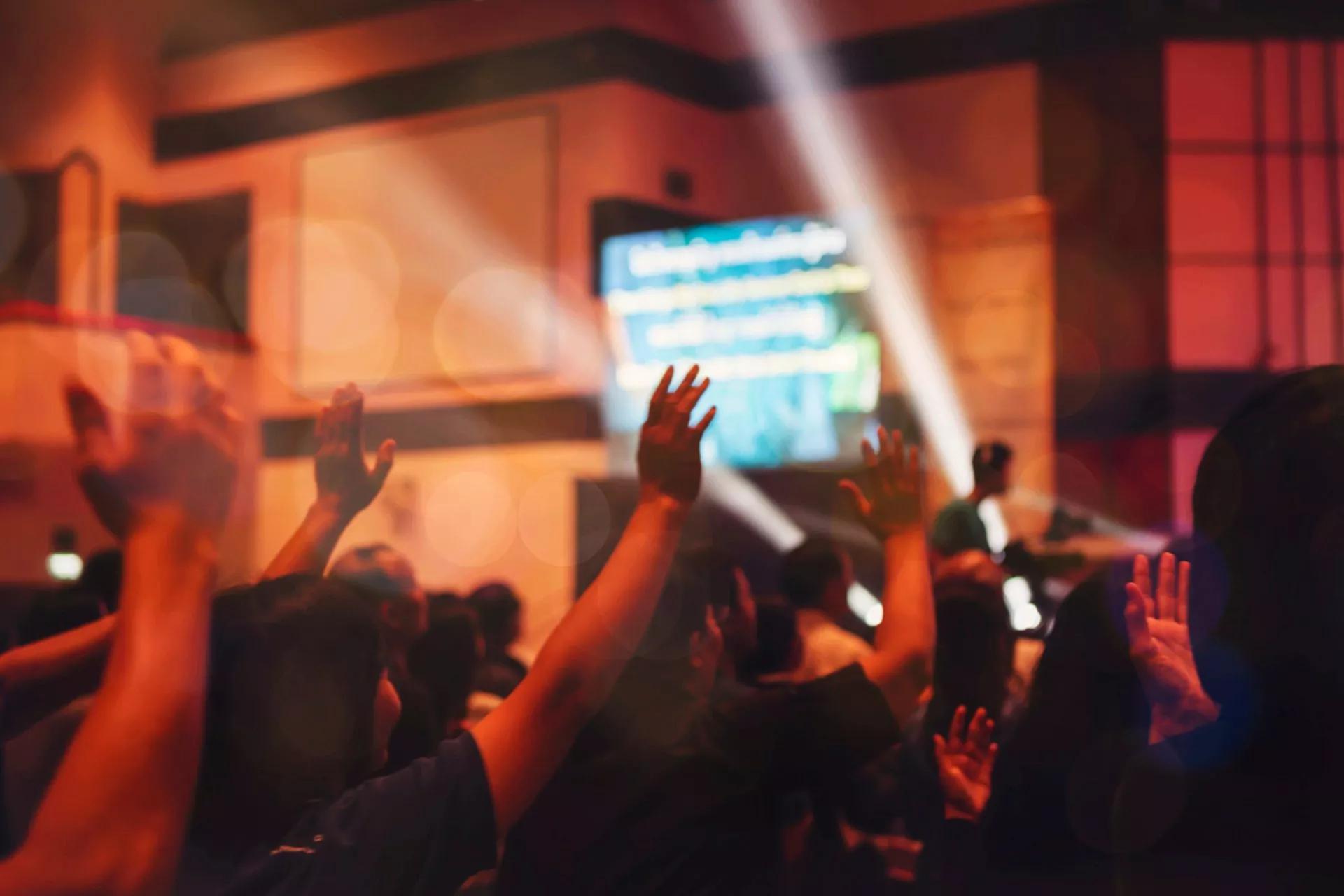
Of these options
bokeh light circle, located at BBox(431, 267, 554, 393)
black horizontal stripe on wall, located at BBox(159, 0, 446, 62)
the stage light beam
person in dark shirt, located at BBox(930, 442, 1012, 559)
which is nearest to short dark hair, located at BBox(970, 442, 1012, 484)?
person in dark shirt, located at BBox(930, 442, 1012, 559)

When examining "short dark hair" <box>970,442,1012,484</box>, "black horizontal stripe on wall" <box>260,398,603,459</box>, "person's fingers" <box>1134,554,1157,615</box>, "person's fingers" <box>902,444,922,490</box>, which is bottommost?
"person's fingers" <box>1134,554,1157,615</box>

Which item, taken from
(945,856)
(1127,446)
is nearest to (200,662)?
(945,856)

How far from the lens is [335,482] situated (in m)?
2.56

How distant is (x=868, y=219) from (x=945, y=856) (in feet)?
29.6

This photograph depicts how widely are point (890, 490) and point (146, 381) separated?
5.82ft

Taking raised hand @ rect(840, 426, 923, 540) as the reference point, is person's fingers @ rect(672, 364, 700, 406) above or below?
above

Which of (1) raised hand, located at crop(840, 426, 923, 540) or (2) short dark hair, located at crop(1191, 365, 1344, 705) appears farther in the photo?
(1) raised hand, located at crop(840, 426, 923, 540)

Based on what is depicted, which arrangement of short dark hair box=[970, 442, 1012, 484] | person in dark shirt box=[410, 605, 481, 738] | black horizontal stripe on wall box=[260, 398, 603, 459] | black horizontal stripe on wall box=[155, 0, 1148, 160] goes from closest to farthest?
person in dark shirt box=[410, 605, 481, 738]
short dark hair box=[970, 442, 1012, 484]
black horizontal stripe on wall box=[155, 0, 1148, 160]
black horizontal stripe on wall box=[260, 398, 603, 459]

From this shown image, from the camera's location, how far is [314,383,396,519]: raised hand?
8.25 feet

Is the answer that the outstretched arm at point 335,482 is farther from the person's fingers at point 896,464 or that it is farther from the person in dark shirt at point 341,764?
the person's fingers at point 896,464

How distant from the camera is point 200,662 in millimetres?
1218

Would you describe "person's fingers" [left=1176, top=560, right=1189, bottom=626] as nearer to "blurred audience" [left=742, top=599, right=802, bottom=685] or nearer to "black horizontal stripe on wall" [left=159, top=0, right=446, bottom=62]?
"blurred audience" [left=742, top=599, right=802, bottom=685]

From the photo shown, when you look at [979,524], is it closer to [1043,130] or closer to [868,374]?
[868,374]

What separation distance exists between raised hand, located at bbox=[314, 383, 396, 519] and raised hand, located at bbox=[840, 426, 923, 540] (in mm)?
879
